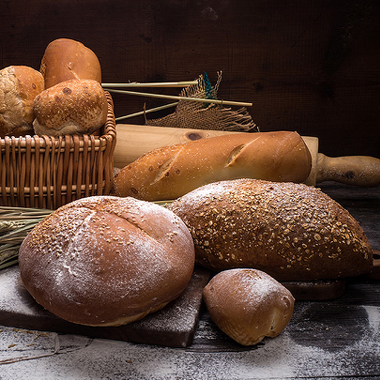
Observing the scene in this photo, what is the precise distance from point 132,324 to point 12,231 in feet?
1.89

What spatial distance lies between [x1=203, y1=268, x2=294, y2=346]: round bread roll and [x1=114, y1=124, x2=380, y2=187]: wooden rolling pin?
3.67 ft

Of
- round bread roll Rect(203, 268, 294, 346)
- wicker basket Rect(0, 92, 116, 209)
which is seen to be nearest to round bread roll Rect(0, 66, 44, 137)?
wicker basket Rect(0, 92, 116, 209)

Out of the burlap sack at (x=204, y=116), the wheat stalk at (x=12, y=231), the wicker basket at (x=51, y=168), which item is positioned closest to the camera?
the wheat stalk at (x=12, y=231)

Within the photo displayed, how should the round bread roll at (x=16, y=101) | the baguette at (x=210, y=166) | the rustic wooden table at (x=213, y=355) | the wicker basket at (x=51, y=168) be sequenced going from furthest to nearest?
the baguette at (x=210, y=166) → the round bread roll at (x=16, y=101) → the wicker basket at (x=51, y=168) → the rustic wooden table at (x=213, y=355)

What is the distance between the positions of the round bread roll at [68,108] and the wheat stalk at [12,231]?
12.8 inches

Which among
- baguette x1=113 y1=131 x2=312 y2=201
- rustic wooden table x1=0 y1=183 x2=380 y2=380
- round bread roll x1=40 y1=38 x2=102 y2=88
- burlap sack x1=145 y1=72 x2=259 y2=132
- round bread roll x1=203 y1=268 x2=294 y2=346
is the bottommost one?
rustic wooden table x1=0 y1=183 x2=380 y2=380

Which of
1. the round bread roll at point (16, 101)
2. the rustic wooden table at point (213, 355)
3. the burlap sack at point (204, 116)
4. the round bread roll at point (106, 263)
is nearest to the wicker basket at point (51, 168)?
the round bread roll at point (16, 101)

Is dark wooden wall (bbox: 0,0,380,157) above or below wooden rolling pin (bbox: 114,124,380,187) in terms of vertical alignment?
above

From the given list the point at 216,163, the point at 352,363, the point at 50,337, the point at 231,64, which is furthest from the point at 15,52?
the point at 352,363

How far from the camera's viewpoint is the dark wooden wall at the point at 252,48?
89.9 inches

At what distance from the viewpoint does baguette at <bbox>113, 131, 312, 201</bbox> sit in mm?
1683

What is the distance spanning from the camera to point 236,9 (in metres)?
2.29

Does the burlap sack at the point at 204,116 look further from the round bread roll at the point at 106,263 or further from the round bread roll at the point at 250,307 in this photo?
the round bread roll at the point at 250,307

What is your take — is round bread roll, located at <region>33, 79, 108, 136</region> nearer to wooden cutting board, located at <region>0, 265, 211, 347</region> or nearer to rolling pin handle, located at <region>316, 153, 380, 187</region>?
wooden cutting board, located at <region>0, 265, 211, 347</region>
